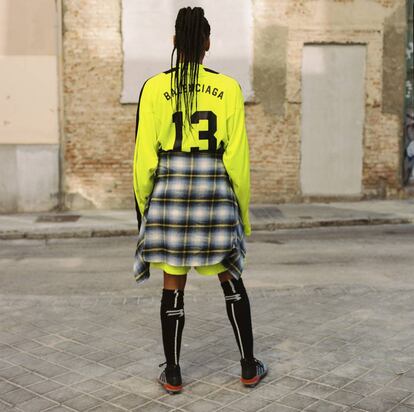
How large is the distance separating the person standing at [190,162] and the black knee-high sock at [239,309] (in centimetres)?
13

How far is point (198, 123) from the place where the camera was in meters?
3.87

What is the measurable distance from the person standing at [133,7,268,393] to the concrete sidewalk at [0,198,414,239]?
8165mm

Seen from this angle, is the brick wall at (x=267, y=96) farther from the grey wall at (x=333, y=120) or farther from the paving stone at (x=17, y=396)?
the paving stone at (x=17, y=396)

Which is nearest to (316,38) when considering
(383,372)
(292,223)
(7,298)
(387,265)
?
(292,223)

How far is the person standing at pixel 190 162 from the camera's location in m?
3.89

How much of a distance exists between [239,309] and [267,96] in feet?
37.9

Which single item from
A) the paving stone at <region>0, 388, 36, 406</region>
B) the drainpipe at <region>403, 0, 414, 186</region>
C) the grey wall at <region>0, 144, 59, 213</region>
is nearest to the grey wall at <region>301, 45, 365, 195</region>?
the drainpipe at <region>403, 0, 414, 186</region>

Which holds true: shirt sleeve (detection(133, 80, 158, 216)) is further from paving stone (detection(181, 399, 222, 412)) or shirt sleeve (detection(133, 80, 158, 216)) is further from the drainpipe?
the drainpipe

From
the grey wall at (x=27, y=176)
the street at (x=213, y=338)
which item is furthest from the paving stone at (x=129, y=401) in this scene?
the grey wall at (x=27, y=176)

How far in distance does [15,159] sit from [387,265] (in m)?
8.99

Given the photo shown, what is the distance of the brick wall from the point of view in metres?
14.8

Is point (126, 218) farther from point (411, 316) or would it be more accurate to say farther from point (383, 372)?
point (383, 372)

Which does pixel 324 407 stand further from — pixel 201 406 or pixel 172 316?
pixel 172 316

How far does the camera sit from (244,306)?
4.12 metres
